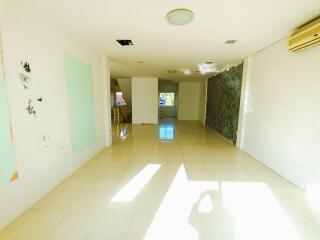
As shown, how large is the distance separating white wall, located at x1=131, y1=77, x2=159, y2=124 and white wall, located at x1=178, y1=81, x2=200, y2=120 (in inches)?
81.0

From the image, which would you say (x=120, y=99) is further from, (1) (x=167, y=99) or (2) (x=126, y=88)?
(1) (x=167, y=99)

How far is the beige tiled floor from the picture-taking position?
1520 millimetres

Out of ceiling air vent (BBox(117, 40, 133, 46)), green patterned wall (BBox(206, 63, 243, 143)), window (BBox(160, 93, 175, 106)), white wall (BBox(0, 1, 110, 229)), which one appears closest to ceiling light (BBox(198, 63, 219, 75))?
green patterned wall (BBox(206, 63, 243, 143))

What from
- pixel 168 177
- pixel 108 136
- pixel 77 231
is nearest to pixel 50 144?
pixel 77 231

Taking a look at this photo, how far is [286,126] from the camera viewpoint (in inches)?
102

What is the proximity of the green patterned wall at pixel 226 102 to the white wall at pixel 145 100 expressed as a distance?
247 centimetres

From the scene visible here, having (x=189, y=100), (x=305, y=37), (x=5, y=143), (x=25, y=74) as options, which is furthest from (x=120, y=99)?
(x=305, y=37)

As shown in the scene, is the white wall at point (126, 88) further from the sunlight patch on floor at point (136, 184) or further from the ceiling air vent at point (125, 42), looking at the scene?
the sunlight patch on floor at point (136, 184)

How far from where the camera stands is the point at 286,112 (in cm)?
259

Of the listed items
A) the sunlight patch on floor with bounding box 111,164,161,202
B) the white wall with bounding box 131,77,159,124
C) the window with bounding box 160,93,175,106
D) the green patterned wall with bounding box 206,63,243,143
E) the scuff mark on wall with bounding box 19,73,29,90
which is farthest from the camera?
the window with bounding box 160,93,175,106

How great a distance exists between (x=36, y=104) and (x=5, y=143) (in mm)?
560

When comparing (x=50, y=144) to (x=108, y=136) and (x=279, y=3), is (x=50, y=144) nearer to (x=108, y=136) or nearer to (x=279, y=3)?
(x=108, y=136)

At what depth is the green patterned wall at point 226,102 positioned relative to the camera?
180 inches

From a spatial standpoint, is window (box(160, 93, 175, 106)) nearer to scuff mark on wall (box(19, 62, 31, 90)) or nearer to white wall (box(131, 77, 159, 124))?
white wall (box(131, 77, 159, 124))
